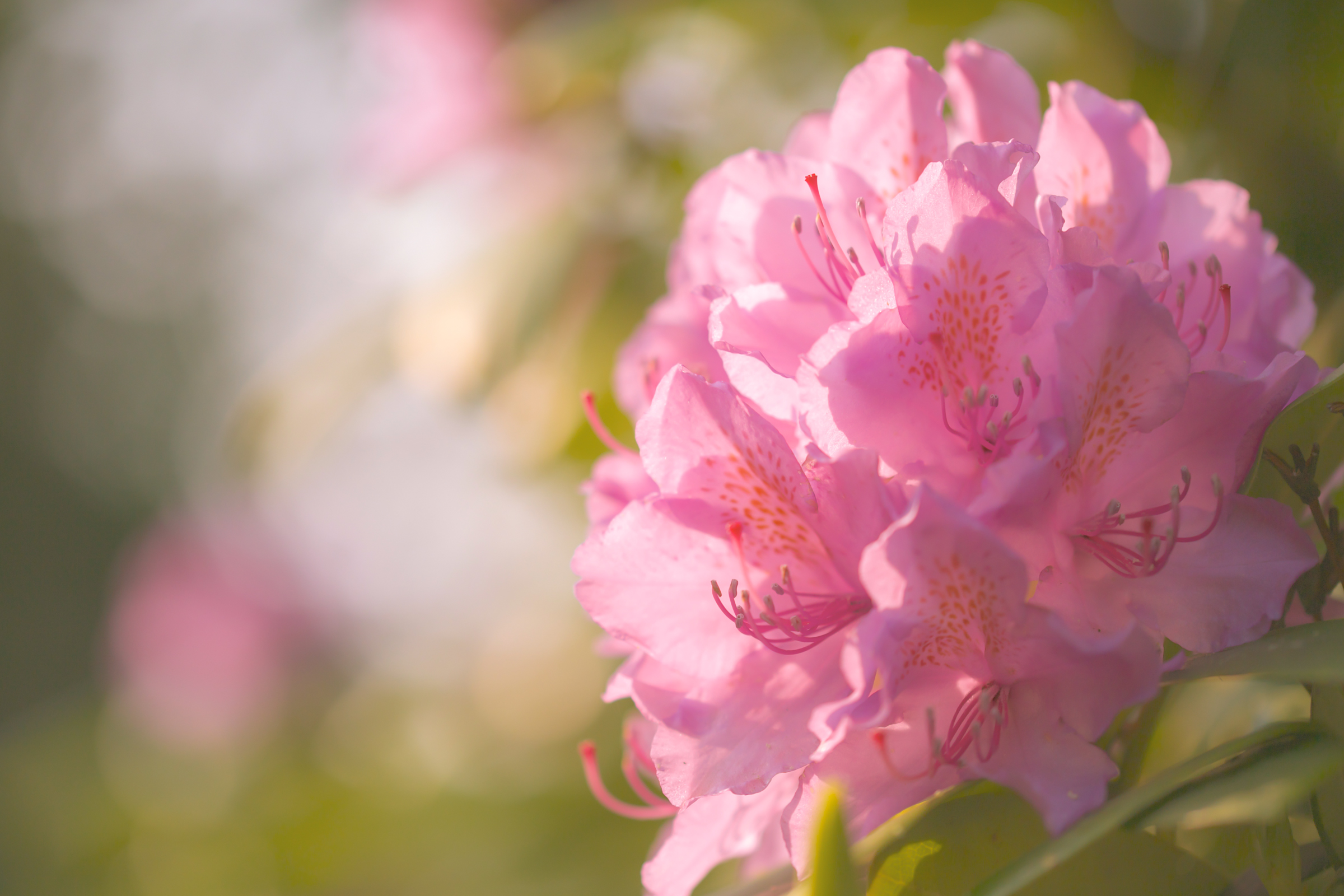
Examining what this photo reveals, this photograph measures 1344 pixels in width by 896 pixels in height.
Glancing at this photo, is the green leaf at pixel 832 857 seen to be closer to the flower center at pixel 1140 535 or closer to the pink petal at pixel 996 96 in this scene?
the flower center at pixel 1140 535

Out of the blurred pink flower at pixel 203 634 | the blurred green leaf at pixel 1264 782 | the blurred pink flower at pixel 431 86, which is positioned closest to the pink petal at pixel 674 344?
the blurred green leaf at pixel 1264 782

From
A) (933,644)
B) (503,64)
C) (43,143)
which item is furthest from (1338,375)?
(43,143)

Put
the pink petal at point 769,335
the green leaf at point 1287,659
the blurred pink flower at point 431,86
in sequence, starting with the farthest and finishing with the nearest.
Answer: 1. the blurred pink flower at point 431,86
2. the pink petal at point 769,335
3. the green leaf at point 1287,659

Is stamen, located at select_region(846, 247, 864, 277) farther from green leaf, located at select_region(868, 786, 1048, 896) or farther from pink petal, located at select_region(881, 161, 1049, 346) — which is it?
green leaf, located at select_region(868, 786, 1048, 896)

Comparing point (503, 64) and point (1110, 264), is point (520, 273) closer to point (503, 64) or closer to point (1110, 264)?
point (503, 64)

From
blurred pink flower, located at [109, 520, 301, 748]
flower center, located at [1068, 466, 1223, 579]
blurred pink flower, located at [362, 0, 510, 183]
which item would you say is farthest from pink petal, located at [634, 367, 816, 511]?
blurred pink flower, located at [109, 520, 301, 748]
